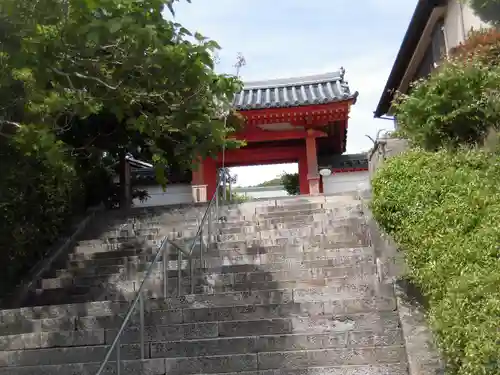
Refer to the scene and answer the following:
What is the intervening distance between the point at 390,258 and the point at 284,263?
1719 mm

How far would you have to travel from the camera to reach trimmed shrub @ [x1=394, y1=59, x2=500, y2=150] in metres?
6.25

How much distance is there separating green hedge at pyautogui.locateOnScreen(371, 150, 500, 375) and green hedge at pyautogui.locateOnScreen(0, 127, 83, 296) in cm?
391

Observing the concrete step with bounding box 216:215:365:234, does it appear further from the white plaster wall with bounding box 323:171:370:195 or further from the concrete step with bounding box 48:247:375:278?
the white plaster wall with bounding box 323:171:370:195

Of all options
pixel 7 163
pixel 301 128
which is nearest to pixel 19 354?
pixel 7 163

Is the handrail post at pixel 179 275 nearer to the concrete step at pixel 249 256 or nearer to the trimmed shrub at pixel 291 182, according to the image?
the concrete step at pixel 249 256

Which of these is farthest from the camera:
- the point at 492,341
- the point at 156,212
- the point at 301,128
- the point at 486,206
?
the point at 301,128

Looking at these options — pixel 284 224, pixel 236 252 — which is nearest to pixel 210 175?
pixel 284 224

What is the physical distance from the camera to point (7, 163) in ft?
22.7

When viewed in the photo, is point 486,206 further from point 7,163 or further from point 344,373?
point 7,163

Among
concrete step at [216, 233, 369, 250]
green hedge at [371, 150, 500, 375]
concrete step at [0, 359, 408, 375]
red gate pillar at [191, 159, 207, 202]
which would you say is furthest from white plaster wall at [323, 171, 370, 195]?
concrete step at [0, 359, 408, 375]

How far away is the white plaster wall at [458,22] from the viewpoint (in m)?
9.23

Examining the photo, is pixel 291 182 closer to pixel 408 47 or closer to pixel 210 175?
pixel 210 175

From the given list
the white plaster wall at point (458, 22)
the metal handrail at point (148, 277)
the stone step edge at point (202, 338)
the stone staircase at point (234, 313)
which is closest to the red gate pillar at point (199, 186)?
the metal handrail at point (148, 277)

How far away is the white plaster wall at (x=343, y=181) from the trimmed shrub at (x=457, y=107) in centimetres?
711
